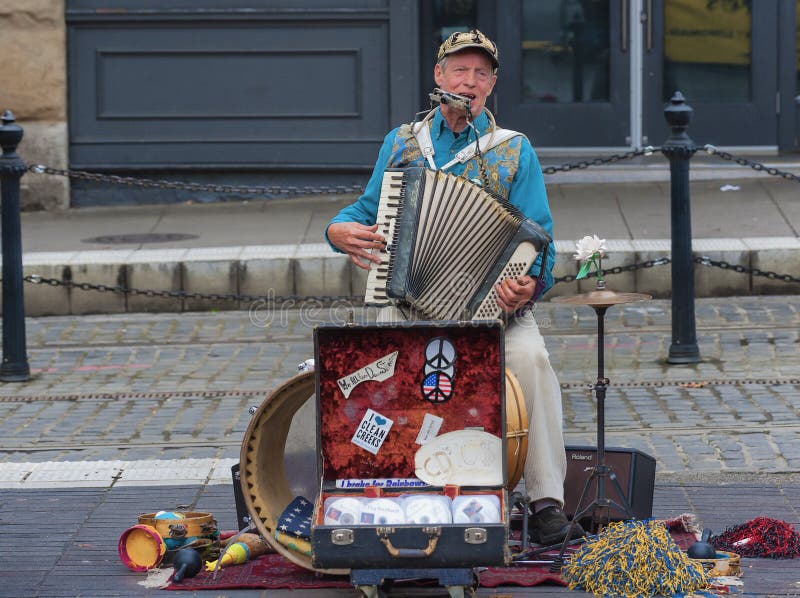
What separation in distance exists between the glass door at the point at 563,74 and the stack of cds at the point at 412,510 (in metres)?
9.07

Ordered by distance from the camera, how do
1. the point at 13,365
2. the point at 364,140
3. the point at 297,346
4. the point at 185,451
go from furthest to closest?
the point at 364,140 < the point at 297,346 < the point at 13,365 < the point at 185,451

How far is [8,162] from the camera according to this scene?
26.7ft

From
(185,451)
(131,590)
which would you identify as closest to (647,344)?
(185,451)

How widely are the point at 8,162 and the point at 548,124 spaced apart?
6.26 m

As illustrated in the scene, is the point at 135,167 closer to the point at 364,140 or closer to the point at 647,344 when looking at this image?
the point at 364,140

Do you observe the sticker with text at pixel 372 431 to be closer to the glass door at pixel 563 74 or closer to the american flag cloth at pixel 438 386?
the american flag cloth at pixel 438 386

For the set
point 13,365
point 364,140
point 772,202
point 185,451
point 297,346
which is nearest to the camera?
point 185,451

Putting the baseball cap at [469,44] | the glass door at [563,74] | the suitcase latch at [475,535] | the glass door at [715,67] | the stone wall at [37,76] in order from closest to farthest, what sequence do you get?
the suitcase latch at [475,535], the baseball cap at [469,44], the stone wall at [37,76], the glass door at [715,67], the glass door at [563,74]

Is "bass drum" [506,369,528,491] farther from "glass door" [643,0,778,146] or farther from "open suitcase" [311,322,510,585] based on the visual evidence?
"glass door" [643,0,778,146]

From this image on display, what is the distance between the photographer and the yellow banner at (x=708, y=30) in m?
13.0

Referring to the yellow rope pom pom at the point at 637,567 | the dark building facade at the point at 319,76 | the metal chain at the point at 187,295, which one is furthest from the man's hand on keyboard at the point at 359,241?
the dark building facade at the point at 319,76

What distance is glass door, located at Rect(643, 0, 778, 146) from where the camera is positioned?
13008 mm

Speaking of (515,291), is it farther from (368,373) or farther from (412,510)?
(412,510)

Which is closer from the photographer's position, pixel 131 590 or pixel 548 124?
pixel 131 590
